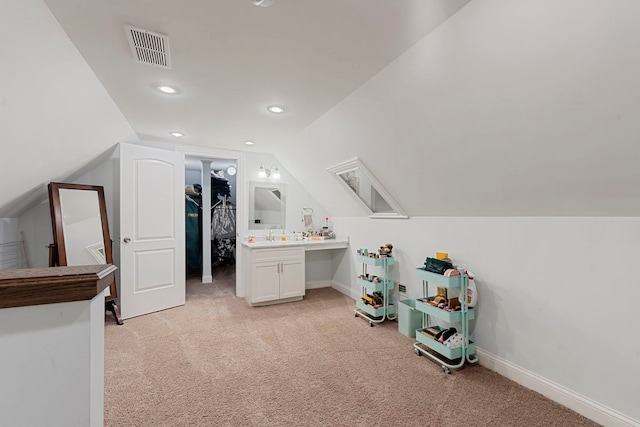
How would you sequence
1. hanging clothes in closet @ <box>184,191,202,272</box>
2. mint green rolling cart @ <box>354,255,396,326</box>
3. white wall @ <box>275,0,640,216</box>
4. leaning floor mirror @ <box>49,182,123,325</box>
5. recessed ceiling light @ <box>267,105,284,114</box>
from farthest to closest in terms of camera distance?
1. hanging clothes in closet @ <box>184,191,202,272</box>
2. mint green rolling cart @ <box>354,255,396,326</box>
3. leaning floor mirror @ <box>49,182,123,325</box>
4. recessed ceiling light @ <box>267,105,284,114</box>
5. white wall @ <box>275,0,640,216</box>

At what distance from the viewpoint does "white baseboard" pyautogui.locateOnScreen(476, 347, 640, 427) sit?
159cm

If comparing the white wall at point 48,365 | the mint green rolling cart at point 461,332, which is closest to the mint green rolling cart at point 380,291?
the mint green rolling cart at point 461,332

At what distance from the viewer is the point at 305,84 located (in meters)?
2.11

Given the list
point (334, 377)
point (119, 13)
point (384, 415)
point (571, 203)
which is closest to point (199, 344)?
point (334, 377)

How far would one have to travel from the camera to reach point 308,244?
3.90 m

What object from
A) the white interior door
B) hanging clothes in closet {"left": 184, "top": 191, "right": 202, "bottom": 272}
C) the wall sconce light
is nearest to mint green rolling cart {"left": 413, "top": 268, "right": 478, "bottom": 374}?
the wall sconce light

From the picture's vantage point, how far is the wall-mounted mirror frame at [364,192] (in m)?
3.12

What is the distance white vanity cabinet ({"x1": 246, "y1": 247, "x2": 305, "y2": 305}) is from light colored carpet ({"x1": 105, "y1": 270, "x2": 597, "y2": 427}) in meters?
0.52

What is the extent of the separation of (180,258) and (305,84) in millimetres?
2849

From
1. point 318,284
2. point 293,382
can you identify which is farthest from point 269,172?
point 293,382

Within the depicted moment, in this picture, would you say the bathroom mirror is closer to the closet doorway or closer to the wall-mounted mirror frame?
the wall-mounted mirror frame

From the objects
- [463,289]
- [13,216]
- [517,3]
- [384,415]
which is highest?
[517,3]

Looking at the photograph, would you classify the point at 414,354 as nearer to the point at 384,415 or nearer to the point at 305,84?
the point at 384,415

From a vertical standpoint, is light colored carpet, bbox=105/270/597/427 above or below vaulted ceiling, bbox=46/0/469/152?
below
